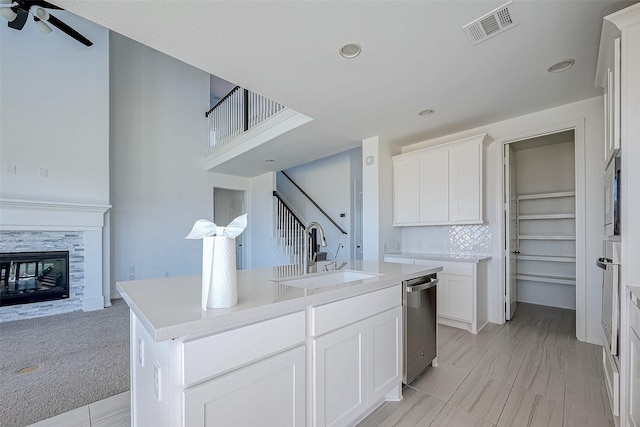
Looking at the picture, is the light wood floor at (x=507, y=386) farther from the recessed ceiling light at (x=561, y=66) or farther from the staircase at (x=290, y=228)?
the staircase at (x=290, y=228)

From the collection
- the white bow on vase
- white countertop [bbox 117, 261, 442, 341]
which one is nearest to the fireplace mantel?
white countertop [bbox 117, 261, 442, 341]

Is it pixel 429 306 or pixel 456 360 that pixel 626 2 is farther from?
pixel 456 360

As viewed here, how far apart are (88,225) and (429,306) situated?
4854 mm

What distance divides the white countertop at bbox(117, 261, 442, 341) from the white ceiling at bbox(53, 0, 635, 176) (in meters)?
1.65

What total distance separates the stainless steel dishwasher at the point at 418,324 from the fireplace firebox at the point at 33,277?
4790 millimetres

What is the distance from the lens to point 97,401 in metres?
2.00

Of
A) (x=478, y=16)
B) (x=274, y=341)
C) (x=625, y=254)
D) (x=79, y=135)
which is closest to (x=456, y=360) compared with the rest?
(x=625, y=254)

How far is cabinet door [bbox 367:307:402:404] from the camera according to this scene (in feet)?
5.86

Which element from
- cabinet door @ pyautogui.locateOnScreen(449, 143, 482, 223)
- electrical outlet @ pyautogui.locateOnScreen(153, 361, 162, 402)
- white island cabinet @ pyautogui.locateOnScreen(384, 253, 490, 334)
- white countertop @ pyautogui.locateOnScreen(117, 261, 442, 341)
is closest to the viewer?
white countertop @ pyautogui.locateOnScreen(117, 261, 442, 341)

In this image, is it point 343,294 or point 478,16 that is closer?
point 343,294

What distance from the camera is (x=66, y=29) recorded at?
141 inches

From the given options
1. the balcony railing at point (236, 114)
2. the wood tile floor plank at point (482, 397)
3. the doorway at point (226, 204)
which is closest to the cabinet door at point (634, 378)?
the wood tile floor plank at point (482, 397)

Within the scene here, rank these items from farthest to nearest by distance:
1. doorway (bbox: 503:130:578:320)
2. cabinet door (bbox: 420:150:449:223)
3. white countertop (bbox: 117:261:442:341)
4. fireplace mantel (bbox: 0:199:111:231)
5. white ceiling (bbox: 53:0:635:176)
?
doorway (bbox: 503:130:578:320), cabinet door (bbox: 420:150:449:223), fireplace mantel (bbox: 0:199:111:231), white ceiling (bbox: 53:0:635:176), white countertop (bbox: 117:261:442:341)

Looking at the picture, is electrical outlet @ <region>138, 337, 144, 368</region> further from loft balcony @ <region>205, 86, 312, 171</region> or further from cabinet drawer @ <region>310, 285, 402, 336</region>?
loft balcony @ <region>205, 86, 312, 171</region>
